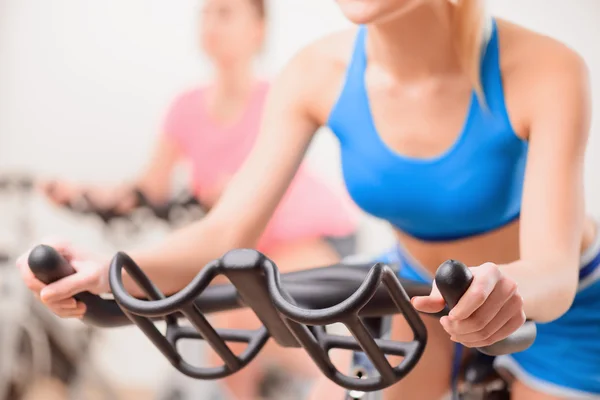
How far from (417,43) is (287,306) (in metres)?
0.45

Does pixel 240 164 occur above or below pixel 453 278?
below

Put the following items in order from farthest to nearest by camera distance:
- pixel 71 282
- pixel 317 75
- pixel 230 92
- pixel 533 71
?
pixel 230 92 < pixel 317 75 < pixel 533 71 < pixel 71 282

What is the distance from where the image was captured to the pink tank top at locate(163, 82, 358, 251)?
192 centimetres

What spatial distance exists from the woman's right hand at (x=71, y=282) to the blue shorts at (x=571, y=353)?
1.59 feet

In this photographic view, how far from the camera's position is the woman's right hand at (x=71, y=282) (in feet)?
2.30

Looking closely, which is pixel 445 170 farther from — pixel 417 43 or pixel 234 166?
pixel 234 166

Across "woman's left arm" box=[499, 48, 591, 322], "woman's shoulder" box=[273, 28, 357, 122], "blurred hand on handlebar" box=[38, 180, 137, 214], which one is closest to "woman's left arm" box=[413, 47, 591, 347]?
"woman's left arm" box=[499, 48, 591, 322]

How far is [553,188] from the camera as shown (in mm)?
744

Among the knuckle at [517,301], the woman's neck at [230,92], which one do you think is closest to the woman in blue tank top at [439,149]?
the knuckle at [517,301]

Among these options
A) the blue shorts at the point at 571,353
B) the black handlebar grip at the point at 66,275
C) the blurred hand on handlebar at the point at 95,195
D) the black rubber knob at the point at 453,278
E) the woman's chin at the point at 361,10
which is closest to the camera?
the black rubber knob at the point at 453,278

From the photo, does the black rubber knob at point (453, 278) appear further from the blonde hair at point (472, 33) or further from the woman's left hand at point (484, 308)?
the blonde hair at point (472, 33)

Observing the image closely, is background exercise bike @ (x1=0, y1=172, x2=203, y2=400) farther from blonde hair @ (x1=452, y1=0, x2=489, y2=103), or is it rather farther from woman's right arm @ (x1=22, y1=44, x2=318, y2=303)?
blonde hair @ (x1=452, y1=0, x2=489, y2=103)

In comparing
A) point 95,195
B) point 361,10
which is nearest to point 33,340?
point 95,195

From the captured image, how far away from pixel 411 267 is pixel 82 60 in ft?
5.42
